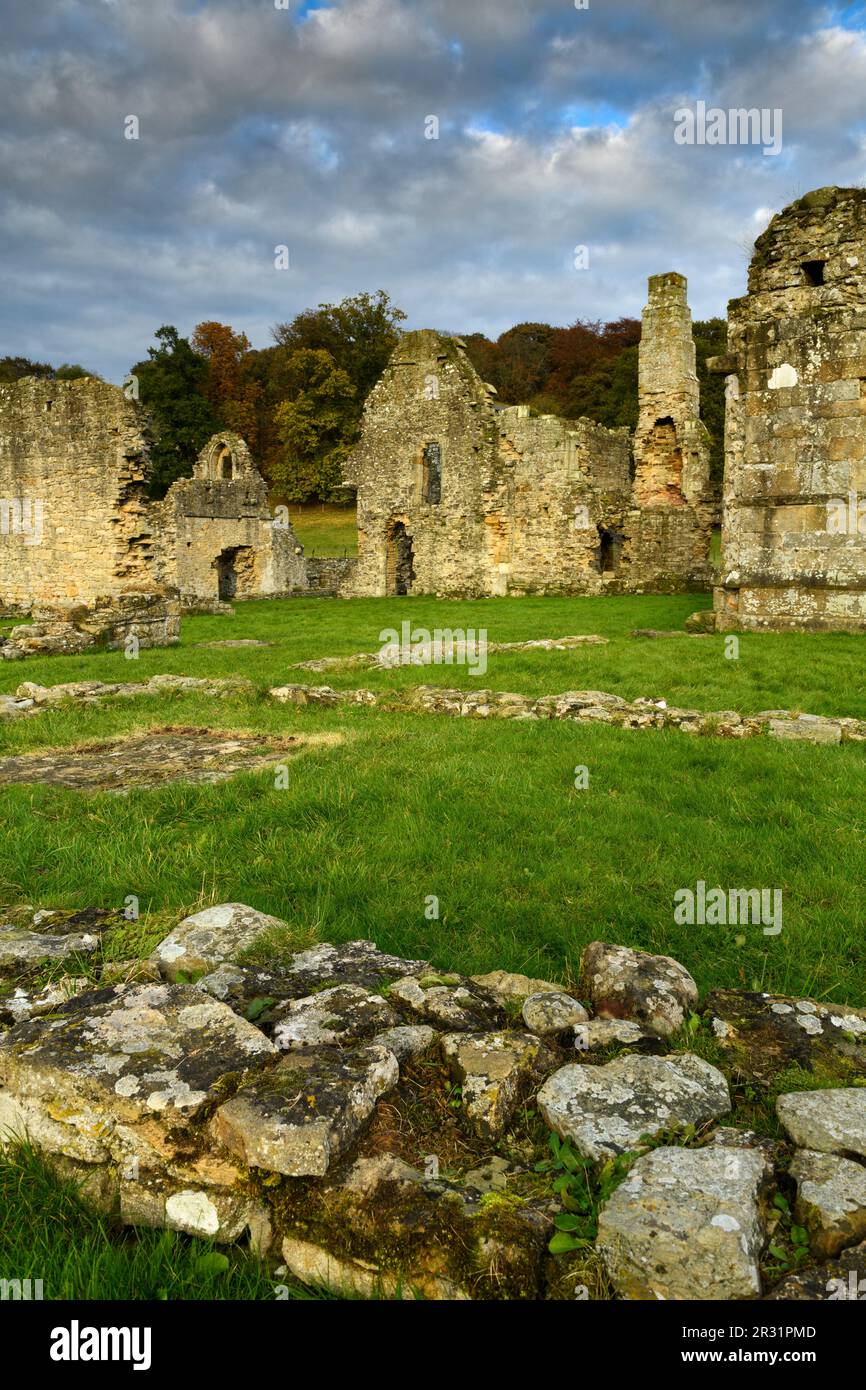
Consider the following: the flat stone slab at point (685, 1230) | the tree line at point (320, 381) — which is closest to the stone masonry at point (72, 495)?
the flat stone slab at point (685, 1230)

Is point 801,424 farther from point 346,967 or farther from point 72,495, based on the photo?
point 72,495

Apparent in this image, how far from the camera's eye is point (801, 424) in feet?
44.8

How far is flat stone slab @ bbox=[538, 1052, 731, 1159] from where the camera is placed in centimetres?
224

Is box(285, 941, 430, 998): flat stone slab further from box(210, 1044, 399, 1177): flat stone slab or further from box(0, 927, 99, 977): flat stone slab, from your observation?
box(0, 927, 99, 977): flat stone slab

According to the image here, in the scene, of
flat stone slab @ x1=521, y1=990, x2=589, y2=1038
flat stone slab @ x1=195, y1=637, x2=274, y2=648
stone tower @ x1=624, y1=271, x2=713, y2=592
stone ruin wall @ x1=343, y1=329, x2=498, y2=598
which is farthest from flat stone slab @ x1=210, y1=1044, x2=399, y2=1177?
stone ruin wall @ x1=343, y1=329, x2=498, y2=598

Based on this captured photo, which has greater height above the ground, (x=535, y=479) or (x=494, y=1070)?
(x=535, y=479)

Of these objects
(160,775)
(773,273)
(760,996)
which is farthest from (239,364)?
(760,996)

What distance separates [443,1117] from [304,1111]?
448 millimetres

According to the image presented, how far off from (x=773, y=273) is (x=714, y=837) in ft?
41.1

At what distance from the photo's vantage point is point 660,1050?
2750 mm

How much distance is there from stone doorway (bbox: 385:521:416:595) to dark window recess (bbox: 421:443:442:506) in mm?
1487

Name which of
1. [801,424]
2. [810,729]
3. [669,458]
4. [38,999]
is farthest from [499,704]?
[669,458]
